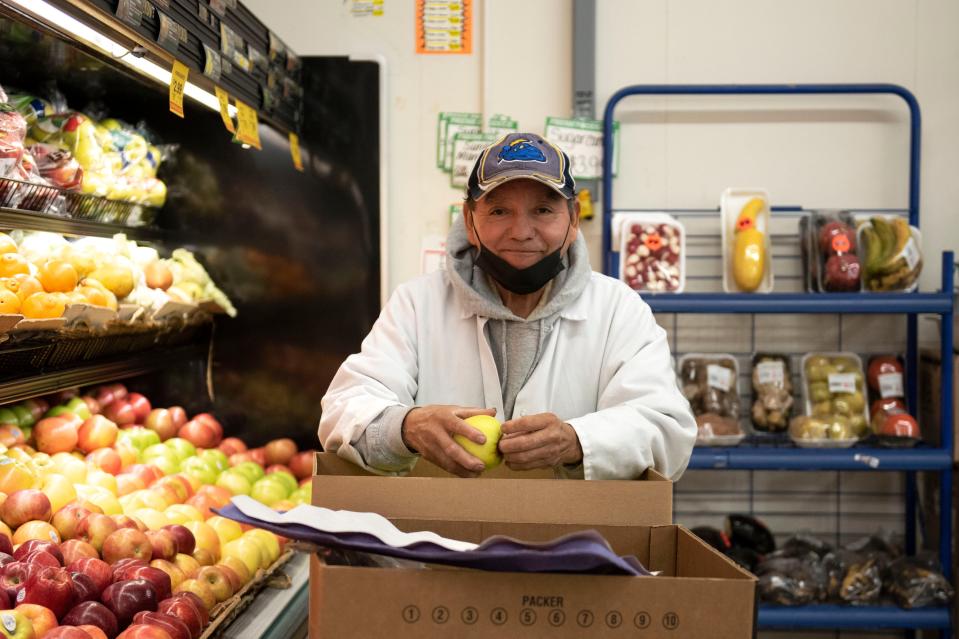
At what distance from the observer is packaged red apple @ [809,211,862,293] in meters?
3.54

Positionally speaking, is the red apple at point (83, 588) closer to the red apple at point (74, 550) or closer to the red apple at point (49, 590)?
the red apple at point (49, 590)

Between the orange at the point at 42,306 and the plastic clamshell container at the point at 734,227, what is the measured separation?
2393mm

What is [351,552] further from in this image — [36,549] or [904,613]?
[904,613]

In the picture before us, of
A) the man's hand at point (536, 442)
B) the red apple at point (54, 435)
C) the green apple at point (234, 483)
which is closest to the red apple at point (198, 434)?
the green apple at point (234, 483)

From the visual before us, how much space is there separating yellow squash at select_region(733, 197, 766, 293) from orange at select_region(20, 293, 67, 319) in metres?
2.38

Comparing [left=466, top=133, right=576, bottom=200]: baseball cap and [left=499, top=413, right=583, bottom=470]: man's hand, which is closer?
Result: [left=499, top=413, right=583, bottom=470]: man's hand

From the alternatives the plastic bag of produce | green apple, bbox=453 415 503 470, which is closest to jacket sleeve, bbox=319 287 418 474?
green apple, bbox=453 415 503 470

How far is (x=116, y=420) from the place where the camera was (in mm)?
3227

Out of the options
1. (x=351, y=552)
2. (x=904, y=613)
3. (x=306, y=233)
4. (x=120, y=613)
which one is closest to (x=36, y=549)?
(x=120, y=613)

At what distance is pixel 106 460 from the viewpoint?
2.76 meters

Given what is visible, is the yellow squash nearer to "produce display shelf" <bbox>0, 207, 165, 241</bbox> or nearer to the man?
the man

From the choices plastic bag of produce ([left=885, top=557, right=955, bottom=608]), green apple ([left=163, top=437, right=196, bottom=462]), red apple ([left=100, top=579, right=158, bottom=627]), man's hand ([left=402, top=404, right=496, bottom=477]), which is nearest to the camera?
man's hand ([left=402, top=404, right=496, bottom=477])

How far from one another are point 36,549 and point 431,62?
265 centimetres

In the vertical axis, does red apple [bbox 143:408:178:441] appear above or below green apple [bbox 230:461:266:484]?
above
